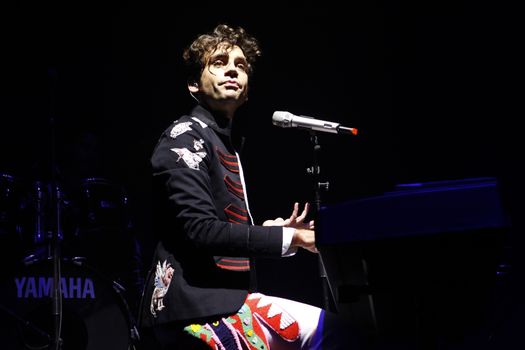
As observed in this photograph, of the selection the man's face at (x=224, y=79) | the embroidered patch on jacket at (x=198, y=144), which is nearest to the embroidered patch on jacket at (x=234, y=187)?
the embroidered patch on jacket at (x=198, y=144)

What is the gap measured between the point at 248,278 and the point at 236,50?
0.88m

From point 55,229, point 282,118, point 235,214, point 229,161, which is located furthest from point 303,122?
point 55,229

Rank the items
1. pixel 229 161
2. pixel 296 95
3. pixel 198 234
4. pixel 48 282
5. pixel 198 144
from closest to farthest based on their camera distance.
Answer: pixel 198 234, pixel 198 144, pixel 229 161, pixel 48 282, pixel 296 95

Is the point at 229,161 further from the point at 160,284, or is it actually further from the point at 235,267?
the point at 160,284

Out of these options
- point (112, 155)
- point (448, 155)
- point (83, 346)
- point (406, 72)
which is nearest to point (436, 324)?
point (83, 346)

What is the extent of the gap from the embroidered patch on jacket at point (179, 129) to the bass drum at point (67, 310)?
1803 mm

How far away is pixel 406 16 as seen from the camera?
14.6 ft

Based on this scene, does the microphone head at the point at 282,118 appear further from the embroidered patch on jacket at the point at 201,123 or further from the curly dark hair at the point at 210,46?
the embroidered patch on jacket at the point at 201,123

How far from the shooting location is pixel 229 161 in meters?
2.04

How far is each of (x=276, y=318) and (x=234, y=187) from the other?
45 cm

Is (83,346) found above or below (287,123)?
below

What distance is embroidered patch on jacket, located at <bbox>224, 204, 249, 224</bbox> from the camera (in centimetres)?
194

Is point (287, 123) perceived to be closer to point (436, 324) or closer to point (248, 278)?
point (248, 278)

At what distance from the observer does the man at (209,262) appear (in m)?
1.71
